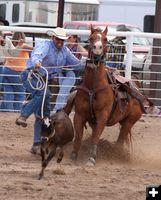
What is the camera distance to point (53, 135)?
8.04 metres

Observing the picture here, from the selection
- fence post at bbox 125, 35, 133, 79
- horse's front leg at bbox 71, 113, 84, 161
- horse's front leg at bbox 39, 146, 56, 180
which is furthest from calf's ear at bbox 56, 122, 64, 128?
fence post at bbox 125, 35, 133, 79

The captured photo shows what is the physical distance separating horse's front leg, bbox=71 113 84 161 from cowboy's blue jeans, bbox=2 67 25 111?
350 centimetres

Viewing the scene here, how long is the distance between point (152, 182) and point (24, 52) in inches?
213

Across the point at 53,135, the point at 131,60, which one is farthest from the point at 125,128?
the point at 131,60

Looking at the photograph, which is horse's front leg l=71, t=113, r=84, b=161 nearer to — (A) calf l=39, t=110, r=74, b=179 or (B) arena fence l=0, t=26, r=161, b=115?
(A) calf l=39, t=110, r=74, b=179

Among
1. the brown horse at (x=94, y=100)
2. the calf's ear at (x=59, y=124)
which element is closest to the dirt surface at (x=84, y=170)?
the brown horse at (x=94, y=100)

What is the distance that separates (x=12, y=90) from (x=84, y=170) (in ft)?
15.2

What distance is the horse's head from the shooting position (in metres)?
8.68

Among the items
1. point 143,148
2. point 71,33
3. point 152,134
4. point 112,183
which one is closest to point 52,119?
point 112,183

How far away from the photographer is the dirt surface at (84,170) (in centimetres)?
685

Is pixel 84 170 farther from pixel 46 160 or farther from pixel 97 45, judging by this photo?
pixel 97 45

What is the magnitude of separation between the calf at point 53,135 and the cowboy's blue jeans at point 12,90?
4.24m

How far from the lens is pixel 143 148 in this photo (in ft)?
34.7

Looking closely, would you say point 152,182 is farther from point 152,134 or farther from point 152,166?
point 152,134
